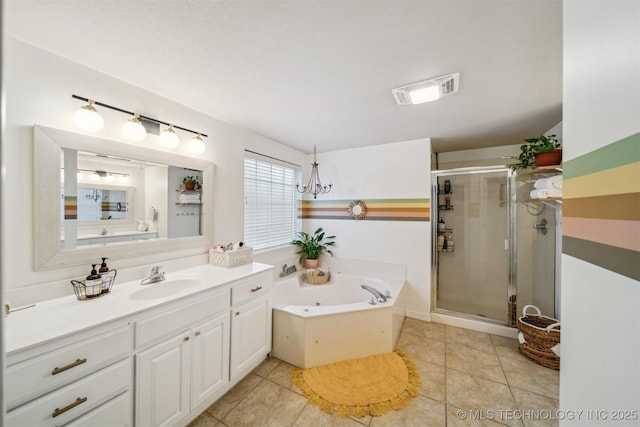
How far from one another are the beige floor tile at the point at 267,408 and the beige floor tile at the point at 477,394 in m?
1.15

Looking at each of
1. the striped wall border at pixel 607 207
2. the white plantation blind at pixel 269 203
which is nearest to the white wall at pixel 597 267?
the striped wall border at pixel 607 207

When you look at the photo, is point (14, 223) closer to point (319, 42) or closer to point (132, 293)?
point (132, 293)

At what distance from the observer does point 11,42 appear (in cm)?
119

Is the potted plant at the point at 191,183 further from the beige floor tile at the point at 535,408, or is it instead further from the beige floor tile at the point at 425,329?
the beige floor tile at the point at 535,408

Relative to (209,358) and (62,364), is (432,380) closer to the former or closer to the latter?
(209,358)

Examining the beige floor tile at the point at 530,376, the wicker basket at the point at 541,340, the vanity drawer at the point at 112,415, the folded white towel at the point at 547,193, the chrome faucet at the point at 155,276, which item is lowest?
the beige floor tile at the point at 530,376

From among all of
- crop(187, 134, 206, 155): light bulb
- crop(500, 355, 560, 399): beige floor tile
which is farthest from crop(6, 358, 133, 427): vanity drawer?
crop(500, 355, 560, 399): beige floor tile

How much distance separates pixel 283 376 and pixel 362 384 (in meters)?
0.66

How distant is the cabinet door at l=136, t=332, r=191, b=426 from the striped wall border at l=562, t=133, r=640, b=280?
1.89 m

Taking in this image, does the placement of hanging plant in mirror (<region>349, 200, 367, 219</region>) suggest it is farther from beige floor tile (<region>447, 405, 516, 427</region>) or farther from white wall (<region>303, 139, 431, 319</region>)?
beige floor tile (<region>447, 405, 516, 427</region>)

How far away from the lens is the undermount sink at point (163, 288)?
1518mm

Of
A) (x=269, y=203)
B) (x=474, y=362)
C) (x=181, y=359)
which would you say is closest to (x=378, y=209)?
(x=269, y=203)

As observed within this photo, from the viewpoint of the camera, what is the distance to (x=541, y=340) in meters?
2.04

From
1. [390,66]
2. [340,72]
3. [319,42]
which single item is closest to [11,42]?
[319,42]
